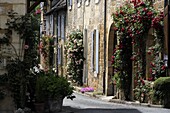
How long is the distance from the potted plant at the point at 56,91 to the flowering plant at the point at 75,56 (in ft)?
45.8

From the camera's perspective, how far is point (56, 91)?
13406 millimetres

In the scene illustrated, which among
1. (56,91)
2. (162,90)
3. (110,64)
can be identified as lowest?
(162,90)

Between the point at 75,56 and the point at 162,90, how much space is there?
494 inches

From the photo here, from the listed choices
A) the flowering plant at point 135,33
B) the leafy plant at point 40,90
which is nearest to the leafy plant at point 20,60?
the leafy plant at point 40,90

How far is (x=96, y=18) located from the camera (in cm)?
2467

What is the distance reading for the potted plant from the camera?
13430 millimetres

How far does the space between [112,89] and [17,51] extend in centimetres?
921

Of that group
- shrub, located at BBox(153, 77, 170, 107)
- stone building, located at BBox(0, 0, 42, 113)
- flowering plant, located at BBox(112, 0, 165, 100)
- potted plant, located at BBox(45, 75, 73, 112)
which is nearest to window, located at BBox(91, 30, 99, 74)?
flowering plant, located at BBox(112, 0, 165, 100)

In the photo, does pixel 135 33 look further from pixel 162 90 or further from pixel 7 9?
pixel 7 9

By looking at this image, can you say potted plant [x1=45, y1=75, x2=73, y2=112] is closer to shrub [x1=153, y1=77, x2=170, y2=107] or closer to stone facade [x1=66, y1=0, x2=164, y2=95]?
shrub [x1=153, y1=77, x2=170, y2=107]

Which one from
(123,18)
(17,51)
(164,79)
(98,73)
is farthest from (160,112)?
(98,73)

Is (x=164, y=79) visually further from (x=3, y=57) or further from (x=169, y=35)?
(x=169, y=35)

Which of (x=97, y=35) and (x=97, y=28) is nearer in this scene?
(x=97, y=35)

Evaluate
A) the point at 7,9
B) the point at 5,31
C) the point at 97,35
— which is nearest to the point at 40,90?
the point at 5,31
